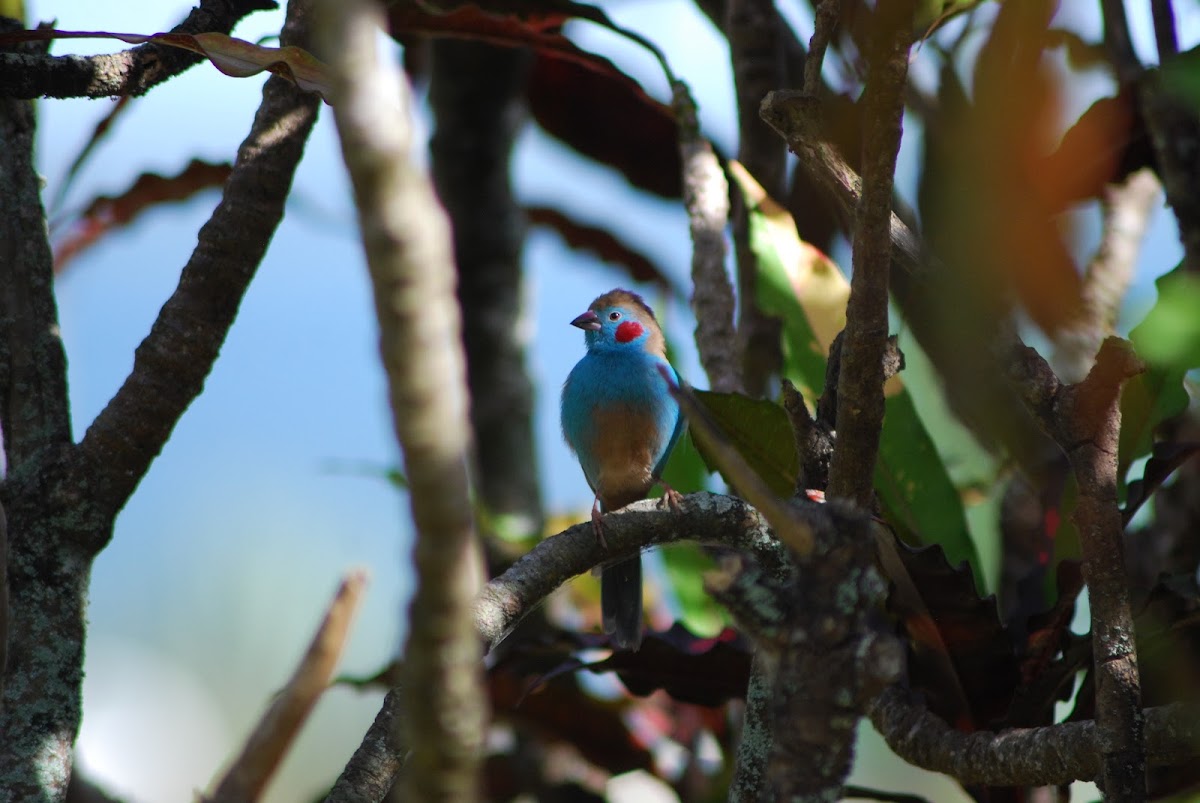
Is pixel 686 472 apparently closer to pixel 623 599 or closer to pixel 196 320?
pixel 623 599

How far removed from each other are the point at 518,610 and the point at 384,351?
995 mm

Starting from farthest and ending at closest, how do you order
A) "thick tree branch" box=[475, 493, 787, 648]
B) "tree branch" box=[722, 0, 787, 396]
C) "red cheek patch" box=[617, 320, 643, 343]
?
"red cheek patch" box=[617, 320, 643, 343]
"tree branch" box=[722, 0, 787, 396]
"thick tree branch" box=[475, 493, 787, 648]

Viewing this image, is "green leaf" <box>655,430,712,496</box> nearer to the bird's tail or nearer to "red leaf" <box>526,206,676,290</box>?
the bird's tail

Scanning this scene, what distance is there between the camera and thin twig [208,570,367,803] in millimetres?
764

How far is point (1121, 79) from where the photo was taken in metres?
2.55

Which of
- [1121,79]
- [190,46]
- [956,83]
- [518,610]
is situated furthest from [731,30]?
[518,610]

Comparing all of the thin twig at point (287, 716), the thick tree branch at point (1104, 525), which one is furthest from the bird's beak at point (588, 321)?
the thin twig at point (287, 716)

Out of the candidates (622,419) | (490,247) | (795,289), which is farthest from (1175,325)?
(490,247)

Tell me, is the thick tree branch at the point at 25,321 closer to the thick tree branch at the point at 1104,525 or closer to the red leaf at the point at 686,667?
the red leaf at the point at 686,667

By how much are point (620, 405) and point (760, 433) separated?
125 centimetres

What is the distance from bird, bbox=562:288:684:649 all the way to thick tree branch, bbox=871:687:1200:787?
147 centimetres

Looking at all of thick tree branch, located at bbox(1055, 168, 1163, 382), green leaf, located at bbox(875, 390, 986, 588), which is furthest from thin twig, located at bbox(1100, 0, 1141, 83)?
green leaf, located at bbox(875, 390, 986, 588)

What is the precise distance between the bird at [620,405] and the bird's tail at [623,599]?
0.21 meters

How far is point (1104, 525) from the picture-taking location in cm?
150
